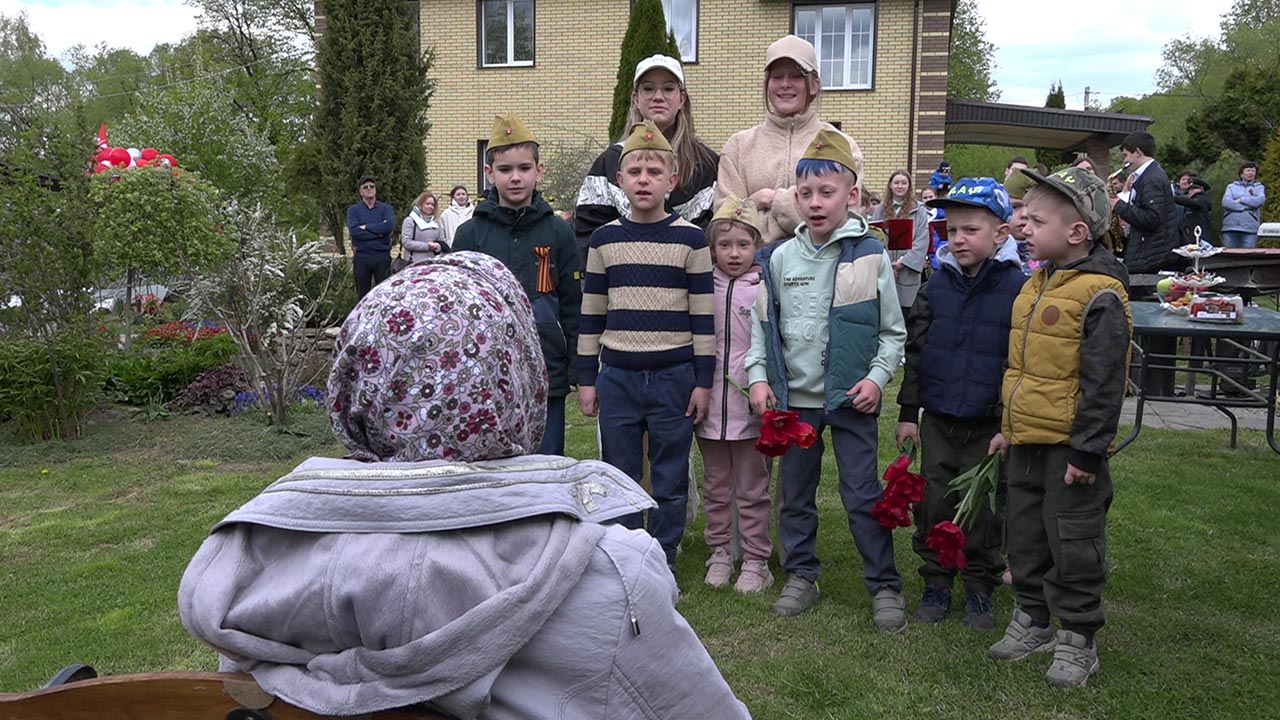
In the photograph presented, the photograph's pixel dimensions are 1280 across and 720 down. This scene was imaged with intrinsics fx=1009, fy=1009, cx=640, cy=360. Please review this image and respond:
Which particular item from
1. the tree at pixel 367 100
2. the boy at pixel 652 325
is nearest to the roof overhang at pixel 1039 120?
the tree at pixel 367 100

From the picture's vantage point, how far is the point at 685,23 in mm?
20391

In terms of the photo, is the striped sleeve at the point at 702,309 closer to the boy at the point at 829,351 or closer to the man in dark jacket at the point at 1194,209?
the boy at the point at 829,351

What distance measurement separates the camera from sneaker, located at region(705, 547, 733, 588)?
454cm

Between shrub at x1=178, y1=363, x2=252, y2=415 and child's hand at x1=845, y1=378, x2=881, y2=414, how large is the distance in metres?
6.19

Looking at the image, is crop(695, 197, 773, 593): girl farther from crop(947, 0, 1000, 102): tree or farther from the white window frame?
crop(947, 0, 1000, 102): tree

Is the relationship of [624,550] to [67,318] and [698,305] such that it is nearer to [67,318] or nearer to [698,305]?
[698,305]

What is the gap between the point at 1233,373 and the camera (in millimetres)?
8305

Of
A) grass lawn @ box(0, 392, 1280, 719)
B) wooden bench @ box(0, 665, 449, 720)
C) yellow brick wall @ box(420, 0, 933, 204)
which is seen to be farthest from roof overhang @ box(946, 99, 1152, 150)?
wooden bench @ box(0, 665, 449, 720)

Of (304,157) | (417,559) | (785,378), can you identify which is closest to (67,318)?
(785,378)

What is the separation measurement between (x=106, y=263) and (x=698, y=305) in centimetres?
687

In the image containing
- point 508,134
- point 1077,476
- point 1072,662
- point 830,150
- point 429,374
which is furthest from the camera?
point 508,134

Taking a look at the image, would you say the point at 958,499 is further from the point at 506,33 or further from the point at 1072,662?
the point at 506,33

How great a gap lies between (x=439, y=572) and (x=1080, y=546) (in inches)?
111

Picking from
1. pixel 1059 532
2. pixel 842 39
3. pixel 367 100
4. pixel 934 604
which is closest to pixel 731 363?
pixel 934 604
